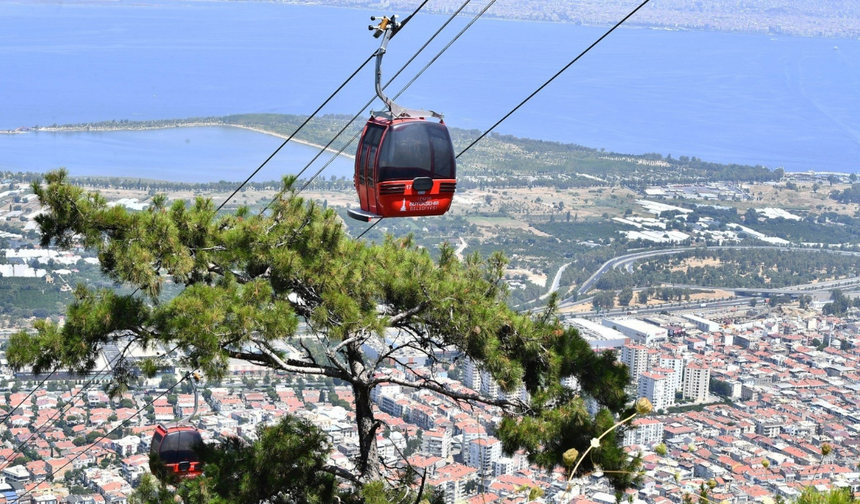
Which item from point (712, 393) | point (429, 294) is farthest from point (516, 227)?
point (429, 294)

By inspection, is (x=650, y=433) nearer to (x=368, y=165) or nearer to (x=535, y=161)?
(x=368, y=165)

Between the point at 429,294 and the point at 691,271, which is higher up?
the point at 429,294

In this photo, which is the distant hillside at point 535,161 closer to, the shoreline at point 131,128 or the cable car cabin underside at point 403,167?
the shoreline at point 131,128

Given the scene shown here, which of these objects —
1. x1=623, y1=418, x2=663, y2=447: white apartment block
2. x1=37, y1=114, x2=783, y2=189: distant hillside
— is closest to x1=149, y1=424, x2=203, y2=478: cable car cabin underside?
x1=623, y1=418, x2=663, y2=447: white apartment block

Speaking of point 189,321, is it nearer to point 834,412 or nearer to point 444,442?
point 444,442

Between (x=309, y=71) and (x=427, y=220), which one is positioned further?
(x=309, y=71)

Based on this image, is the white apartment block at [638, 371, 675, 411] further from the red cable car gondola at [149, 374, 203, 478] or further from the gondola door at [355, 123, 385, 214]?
the gondola door at [355, 123, 385, 214]

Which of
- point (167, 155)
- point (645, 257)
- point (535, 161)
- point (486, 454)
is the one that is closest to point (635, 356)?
point (486, 454)
